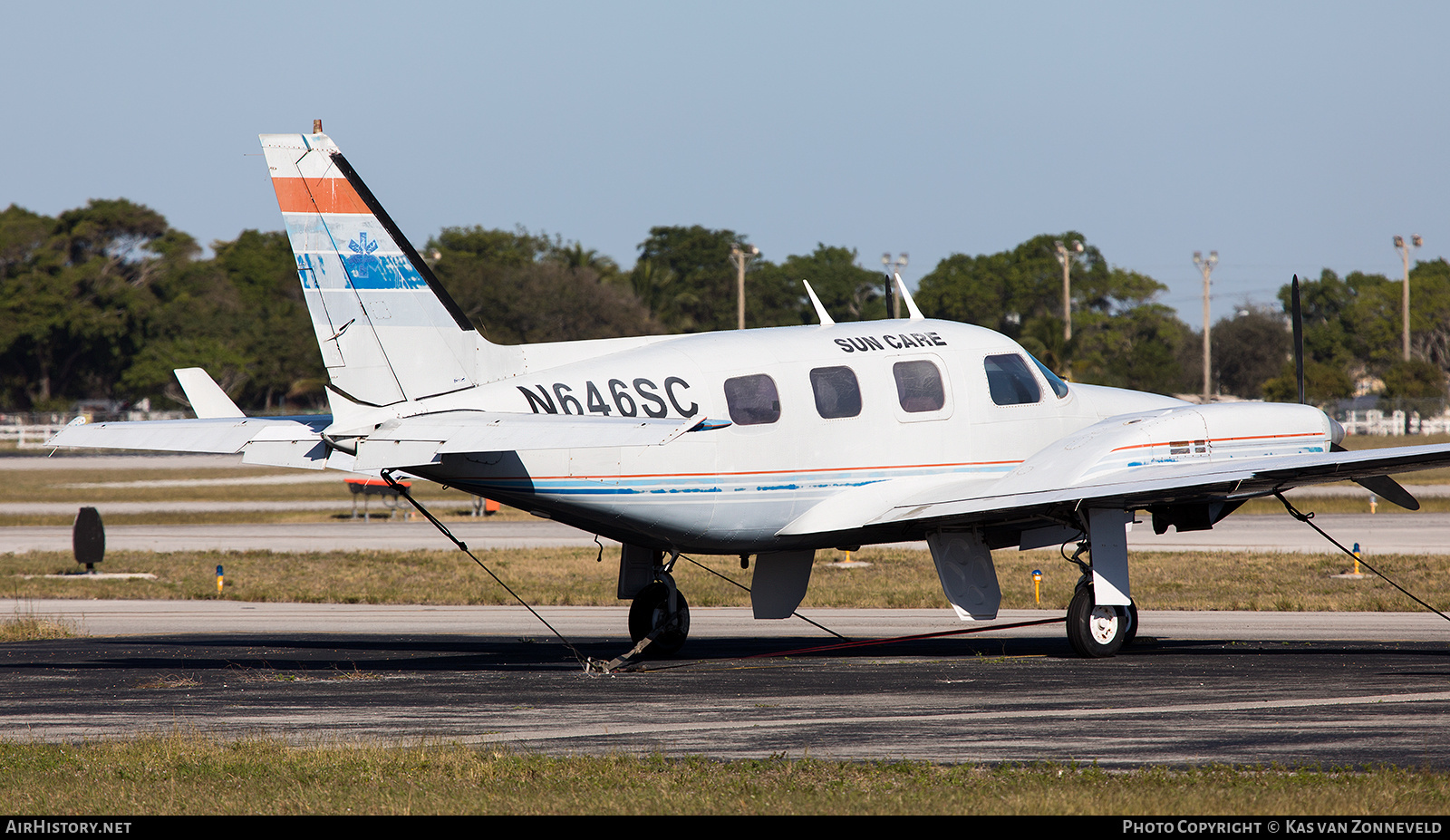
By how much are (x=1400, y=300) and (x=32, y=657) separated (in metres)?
120

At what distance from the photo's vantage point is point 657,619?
17.2m

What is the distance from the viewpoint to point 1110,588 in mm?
16484

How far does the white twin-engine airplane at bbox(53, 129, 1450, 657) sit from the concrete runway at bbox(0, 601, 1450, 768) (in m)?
1.48

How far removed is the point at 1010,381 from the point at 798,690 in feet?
17.6

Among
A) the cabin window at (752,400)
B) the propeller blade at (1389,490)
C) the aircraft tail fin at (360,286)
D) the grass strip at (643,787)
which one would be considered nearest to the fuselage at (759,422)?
the cabin window at (752,400)

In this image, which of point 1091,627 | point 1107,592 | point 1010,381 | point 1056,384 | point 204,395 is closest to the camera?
point 204,395

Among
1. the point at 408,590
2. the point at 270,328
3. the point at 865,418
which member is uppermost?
the point at 270,328

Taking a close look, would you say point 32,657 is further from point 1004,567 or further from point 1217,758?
point 1004,567

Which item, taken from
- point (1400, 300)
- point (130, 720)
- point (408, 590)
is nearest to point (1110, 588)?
point (130, 720)

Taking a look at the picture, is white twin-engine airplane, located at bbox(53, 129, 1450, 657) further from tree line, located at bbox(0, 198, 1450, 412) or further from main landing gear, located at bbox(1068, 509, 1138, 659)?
tree line, located at bbox(0, 198, 1450, 412)

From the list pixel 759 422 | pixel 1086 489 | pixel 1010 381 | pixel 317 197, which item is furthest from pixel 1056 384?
pixel 317 197

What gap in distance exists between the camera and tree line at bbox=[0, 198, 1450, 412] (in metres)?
109

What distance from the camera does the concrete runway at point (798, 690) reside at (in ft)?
36.5

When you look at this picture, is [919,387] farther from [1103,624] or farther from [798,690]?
[798,690]
